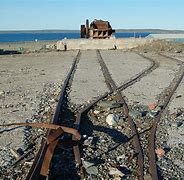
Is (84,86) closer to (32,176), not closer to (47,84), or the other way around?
(47,84)

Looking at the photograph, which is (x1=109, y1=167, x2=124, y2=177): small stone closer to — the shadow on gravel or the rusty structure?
the shadow on gravel

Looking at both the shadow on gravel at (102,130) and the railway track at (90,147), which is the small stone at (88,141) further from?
the shadow on gravel at (102,130)

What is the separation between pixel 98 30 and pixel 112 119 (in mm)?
37430

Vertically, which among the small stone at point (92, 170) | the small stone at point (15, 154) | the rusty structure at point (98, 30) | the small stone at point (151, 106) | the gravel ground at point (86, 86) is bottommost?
the rusty structure at point (98, 30)

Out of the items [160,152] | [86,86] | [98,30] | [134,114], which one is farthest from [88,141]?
[98,30]

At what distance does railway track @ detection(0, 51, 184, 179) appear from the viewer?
6082mm

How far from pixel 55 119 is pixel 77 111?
1.52 meters

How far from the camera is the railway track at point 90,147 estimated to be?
20.0ft

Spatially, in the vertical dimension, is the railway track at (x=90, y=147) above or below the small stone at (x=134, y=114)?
above

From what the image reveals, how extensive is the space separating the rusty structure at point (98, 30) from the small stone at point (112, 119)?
37.0m

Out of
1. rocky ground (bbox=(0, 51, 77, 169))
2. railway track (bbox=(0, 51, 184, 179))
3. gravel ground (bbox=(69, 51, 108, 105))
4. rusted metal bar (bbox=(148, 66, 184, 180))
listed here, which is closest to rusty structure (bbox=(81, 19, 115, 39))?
gravel ground (bbox=(69, 51, 108, 105))

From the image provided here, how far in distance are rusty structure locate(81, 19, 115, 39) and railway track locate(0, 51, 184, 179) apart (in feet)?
118

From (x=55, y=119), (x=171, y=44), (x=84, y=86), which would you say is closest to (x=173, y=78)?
(x=84, y=86)

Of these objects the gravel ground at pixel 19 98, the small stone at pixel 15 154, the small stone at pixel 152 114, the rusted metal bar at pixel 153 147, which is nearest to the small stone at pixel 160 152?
the rusted metal bar at pixel 153 147
